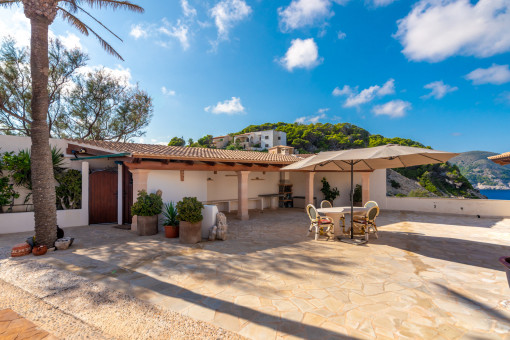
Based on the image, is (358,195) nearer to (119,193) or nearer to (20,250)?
(119,193)

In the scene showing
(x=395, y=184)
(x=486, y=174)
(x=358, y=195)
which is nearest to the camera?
(x=358, y=195)

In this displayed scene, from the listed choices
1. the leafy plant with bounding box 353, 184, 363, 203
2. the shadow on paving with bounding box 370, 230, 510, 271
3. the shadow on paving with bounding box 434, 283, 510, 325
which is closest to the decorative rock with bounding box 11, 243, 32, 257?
the shadow on paving with bounding box 434, 283, 510, 325

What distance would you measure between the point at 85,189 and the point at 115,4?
6.74 metres

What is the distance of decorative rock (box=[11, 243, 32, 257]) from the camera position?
512cm

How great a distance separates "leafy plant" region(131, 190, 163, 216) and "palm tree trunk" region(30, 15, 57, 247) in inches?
79.3

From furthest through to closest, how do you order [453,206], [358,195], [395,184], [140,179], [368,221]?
[395,184]
[358,195]
[453,206]
[140,179]
[368,221]

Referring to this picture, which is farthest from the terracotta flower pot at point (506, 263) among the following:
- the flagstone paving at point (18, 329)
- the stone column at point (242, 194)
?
the stone column at point (242, 194)

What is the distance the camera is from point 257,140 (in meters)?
59.3

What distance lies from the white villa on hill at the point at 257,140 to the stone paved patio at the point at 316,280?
49428mm

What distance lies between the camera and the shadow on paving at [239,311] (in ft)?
8.17

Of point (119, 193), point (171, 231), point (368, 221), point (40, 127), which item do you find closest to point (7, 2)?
point (40, 127)

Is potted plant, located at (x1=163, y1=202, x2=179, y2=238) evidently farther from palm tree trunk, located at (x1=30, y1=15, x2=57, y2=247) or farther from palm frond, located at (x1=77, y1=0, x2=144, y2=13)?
palm frond, located at (x1=77, y1=0, x2=144, y2=13)

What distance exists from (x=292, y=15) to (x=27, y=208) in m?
14.2

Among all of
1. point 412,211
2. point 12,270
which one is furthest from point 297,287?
point 412,211
